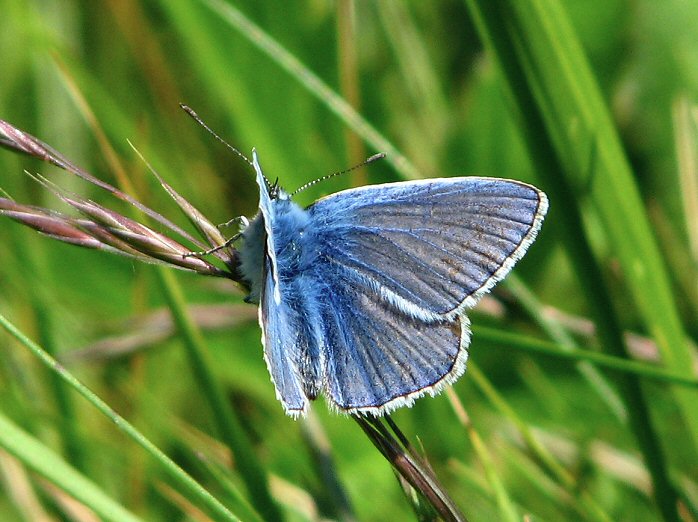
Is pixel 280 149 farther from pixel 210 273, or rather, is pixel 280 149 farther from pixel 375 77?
pixel 210 273

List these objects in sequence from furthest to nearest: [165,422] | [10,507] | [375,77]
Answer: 1. [375,77]
2. [10,507]
3. [165,422]

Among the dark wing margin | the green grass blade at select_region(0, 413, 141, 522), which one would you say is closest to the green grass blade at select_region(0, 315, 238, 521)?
the green grass blade at select_region(0, 413, 141, 522)

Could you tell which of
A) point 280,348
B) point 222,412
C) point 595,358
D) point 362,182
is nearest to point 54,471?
point 222,412

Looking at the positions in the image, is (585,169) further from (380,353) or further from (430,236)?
(380,353)

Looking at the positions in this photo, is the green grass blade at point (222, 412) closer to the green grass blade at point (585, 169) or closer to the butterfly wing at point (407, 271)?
the butterfly wing at point (407, 271)

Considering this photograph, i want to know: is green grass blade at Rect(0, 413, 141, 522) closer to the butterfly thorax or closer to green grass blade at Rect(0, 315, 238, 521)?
green grass blade at Rect(0, 315, 238, 521)

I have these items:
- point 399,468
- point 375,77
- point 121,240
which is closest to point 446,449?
point 399,468
